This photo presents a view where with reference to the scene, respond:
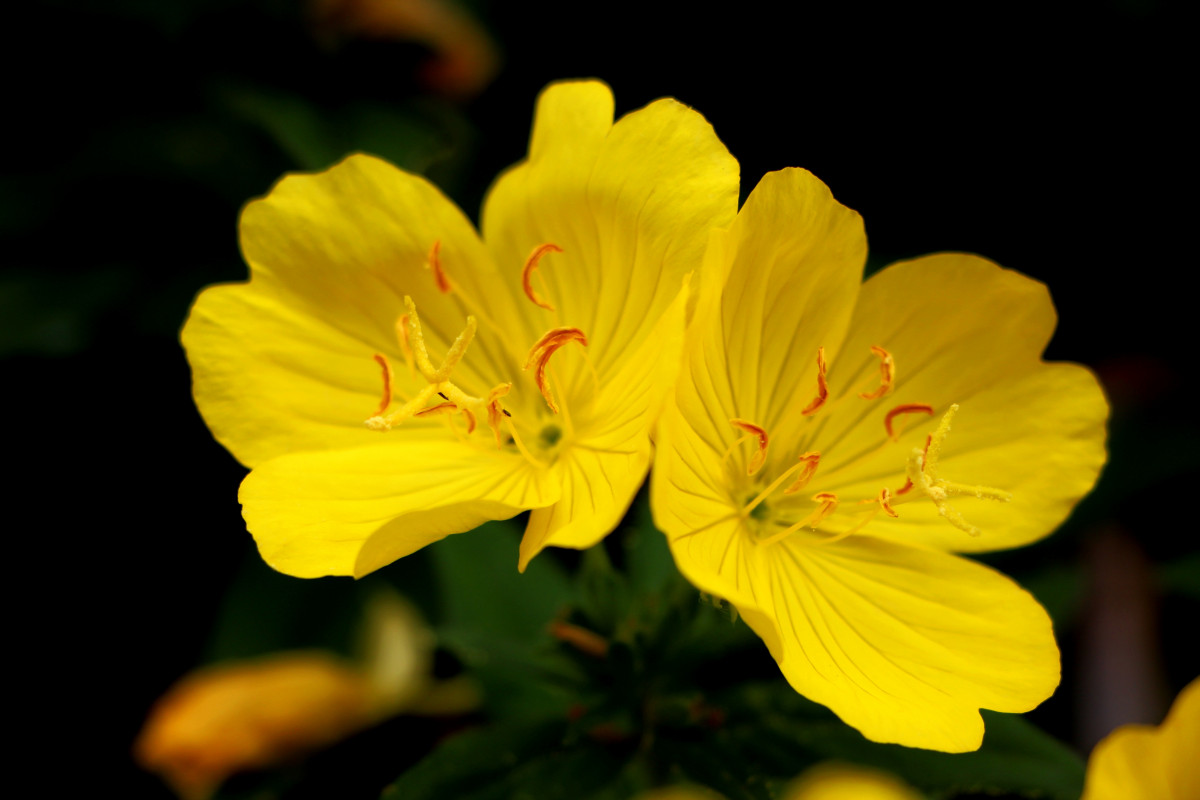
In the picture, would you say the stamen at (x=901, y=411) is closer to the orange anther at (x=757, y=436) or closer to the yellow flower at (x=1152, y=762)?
the orange anther at (x=757, y=436)

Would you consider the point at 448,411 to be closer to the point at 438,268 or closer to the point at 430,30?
the point at 438,268

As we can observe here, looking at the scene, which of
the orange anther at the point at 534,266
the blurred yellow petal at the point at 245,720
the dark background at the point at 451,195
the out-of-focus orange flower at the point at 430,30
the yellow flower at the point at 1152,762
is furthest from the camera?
the out-of-focus orange flower at the point at 430,30

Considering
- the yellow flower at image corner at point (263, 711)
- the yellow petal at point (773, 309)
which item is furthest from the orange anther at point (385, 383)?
the yellow flower at image corner at point (263, 711)

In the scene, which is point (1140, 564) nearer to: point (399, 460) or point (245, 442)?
point (399, 460)

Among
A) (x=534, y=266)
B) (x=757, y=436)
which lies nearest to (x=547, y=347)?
(x=534, y=266)

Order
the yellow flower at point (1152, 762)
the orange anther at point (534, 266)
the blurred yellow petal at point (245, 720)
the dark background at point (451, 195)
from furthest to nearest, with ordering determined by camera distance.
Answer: the dark background at point (451, 195) → the blurred yellow petal at point (245, 720) → the orange anther at point (534, 266) → the yellow flower at point (1152, 762)

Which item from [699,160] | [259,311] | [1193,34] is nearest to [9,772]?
[259,311]
